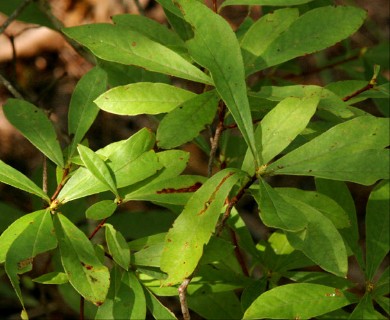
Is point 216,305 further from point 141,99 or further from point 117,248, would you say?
point 141,99

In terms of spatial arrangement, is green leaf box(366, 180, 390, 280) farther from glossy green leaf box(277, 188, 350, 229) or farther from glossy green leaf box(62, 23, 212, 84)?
glossy green leaf box(62, 23, 212, 84)

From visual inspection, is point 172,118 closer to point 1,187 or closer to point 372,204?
point 372,204

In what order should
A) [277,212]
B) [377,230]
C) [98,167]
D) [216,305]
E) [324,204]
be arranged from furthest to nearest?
[216,305] < [377,230] < [324,204] < [98,167] < [277,212]

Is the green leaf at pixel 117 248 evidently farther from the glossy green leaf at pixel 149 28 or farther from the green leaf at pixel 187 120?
the glossy green leaf at pixel 149 28

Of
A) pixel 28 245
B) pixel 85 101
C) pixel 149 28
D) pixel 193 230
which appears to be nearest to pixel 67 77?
pixel 149 28

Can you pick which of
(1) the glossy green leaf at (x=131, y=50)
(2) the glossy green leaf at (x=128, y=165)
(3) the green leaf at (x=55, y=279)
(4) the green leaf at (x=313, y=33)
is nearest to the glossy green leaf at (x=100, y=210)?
(2) the glossy green leaf at (x=128, y=165)

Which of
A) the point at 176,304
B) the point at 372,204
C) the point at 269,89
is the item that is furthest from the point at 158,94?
the point at 176,304

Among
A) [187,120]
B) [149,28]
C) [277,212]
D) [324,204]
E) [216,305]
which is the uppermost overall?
[149,28]

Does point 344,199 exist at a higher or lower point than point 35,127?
lower
